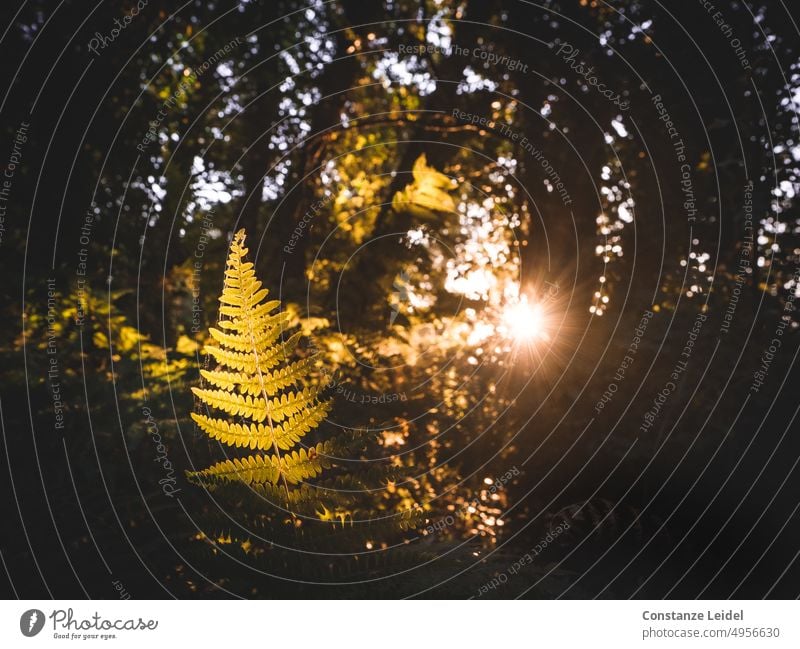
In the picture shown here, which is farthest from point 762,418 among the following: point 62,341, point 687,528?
point 62,341

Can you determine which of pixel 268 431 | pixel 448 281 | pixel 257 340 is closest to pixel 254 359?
pixel 257 340

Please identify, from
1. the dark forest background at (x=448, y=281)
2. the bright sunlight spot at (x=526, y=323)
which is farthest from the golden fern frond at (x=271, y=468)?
the bright sunlight spot at (x=526, y=323)

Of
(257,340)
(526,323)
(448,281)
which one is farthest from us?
(448,281)

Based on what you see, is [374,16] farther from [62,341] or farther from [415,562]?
[415,562]

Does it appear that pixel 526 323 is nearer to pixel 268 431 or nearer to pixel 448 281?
pixel 448 281

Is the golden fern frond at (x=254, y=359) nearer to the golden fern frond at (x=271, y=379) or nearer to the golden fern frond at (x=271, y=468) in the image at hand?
the golden fern frond at (x=271, y=379)

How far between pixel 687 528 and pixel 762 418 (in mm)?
584

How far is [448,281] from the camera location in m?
3.02

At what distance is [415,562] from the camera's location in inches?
70.3

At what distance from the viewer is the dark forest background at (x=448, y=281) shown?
7.08 feet

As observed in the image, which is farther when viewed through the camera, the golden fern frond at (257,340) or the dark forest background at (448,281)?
the dark forest background at (448,281)

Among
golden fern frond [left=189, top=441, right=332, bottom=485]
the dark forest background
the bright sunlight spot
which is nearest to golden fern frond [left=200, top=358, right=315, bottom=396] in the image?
golden fern frond [left=189, top=441, right=332, bottom=485]

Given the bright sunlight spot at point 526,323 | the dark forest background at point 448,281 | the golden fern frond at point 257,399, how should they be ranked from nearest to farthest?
the golden fern frond at point 257,399 < the dark forest background at point 448,281 < the bright sunlight spot at point 526,323

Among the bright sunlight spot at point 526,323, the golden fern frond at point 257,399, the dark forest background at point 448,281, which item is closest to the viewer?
the golden fern frond at point 257,399
